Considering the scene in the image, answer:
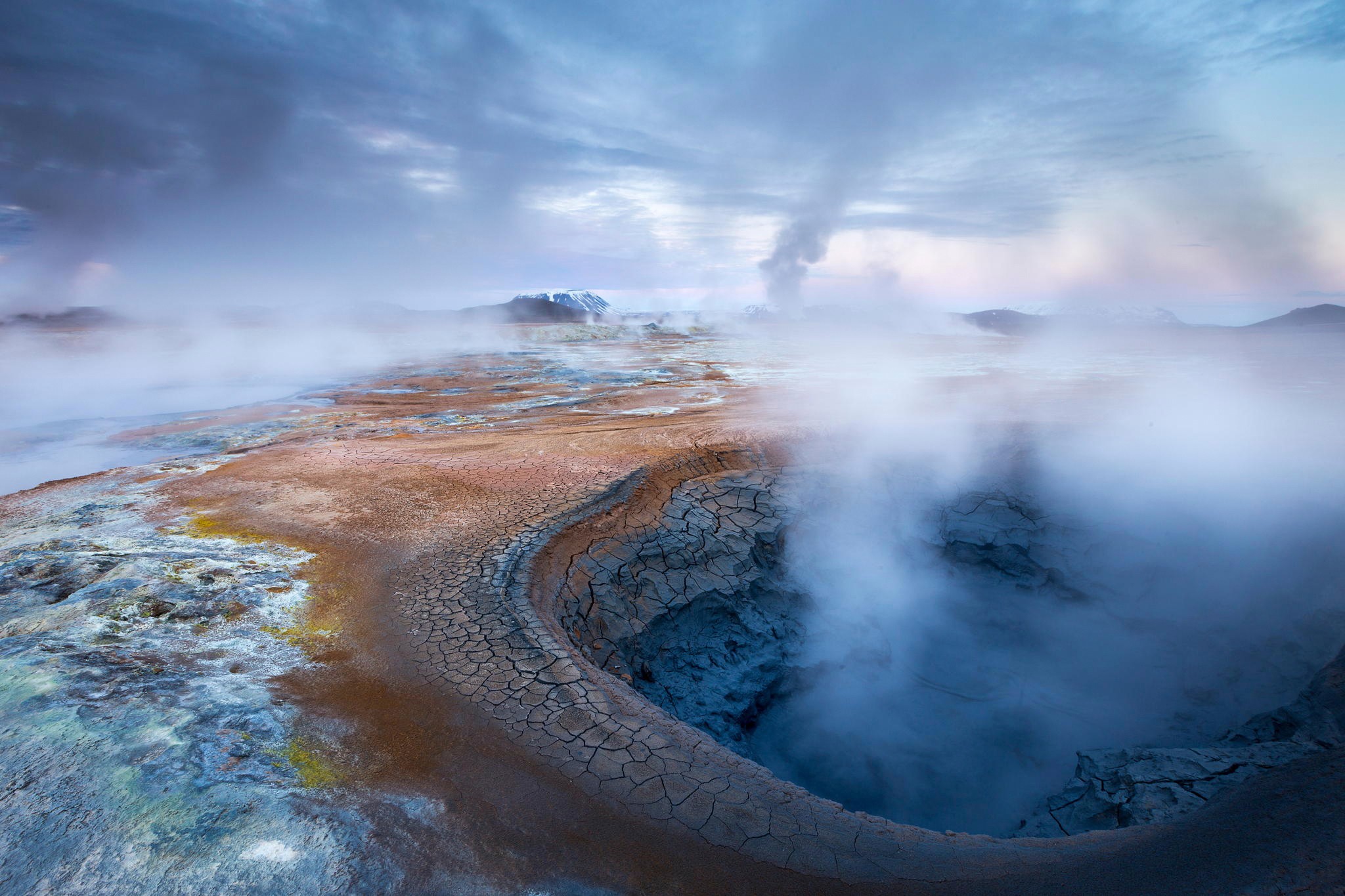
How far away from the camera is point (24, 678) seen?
3.11 metres

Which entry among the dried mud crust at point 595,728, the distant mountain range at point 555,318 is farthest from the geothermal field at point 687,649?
the distant mountain range at point 555,318

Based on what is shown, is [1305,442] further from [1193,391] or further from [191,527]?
[191,527]

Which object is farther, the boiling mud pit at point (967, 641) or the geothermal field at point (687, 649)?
the boiling mud pit at point (967, 641)

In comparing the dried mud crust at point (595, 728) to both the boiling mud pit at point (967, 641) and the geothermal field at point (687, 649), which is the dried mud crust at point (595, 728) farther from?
the boiling mud pit at point (967, 641)

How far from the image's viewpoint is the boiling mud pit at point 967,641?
5211 millimetres

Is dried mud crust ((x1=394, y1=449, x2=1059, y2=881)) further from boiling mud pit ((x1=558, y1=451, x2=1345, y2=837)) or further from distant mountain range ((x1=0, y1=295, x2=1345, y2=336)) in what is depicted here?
distant mountain range ((x1=0, y1=295, x2=1345, y2=336))

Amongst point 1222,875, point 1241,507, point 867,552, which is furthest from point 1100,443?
point 1222,875


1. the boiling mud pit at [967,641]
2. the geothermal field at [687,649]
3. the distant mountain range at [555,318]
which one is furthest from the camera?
the distant mountain range at [555,318]

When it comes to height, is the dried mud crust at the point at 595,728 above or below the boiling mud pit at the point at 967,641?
above

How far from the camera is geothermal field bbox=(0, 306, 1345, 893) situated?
2.59 meters

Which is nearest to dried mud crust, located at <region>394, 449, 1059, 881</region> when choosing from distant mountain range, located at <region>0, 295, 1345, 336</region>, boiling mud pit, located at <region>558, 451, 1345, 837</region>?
boiling mud pit, located at <region>558, 451, 1345, 837</region>

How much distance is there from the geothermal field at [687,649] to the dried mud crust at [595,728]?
3cm

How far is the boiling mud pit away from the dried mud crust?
0.60 m

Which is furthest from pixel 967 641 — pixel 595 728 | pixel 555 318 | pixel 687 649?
pixel 555 318
